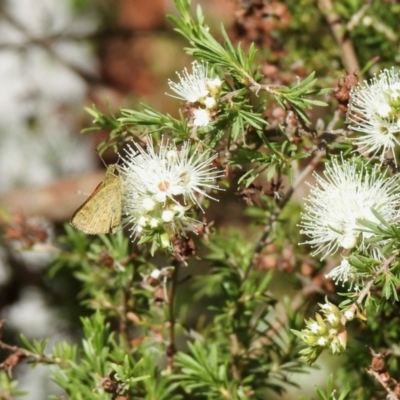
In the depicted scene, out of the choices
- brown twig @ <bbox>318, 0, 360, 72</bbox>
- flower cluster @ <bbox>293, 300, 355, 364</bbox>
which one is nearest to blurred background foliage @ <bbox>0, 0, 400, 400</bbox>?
brown twig @ <bbox>318, 0, 360, 72</bbox>

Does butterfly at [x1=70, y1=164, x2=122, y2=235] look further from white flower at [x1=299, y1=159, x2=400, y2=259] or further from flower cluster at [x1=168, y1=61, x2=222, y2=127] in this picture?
white flower at [x1=299, y1=159, x2=400, y2=259]

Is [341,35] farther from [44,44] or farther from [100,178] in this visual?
[44,44]

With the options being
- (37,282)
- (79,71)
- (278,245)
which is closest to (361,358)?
(278,245)

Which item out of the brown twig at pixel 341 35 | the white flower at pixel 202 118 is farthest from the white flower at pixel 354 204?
the brown twig at pixel 341 35

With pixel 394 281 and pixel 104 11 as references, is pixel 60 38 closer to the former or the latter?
pixel 104 11

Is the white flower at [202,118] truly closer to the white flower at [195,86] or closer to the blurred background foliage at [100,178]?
the white flower at [195,86]

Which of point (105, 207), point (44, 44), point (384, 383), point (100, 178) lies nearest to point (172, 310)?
point (105, 207)
